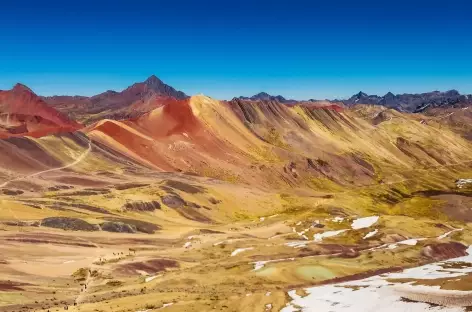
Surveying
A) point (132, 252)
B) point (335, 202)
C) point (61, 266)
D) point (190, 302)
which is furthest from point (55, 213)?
point (335, 202)

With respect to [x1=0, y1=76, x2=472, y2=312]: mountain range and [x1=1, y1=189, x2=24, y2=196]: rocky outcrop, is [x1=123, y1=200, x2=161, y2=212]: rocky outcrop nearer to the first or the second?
[x1=0, y1=76, x2=472, y2=312]: mountain range

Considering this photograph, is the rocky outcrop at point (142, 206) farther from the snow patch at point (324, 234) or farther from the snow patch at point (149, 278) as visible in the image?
the snow patch at point (149, 278)

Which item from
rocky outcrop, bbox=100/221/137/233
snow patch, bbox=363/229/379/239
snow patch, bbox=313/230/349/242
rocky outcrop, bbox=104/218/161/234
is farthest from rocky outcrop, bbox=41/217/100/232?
snow patch, bbox=363/229/379/239

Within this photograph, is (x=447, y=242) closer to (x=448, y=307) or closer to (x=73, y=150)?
(x=448, y=307)

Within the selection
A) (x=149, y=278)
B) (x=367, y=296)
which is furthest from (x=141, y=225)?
(x=367, y=296)

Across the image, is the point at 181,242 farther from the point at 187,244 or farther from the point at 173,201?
the point at 173,201

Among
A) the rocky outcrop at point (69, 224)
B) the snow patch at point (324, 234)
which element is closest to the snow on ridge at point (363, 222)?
the snow patch at point (324, 234)

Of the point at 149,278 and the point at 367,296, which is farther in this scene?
the point at 149,278
